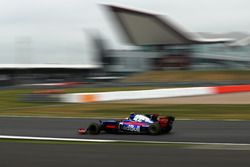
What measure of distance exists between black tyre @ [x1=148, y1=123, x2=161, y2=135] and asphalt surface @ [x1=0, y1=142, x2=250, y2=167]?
1.65 metres

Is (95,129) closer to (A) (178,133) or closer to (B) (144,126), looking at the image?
(B) (144,126)

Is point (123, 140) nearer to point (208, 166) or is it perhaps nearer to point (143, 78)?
point (208, 166)

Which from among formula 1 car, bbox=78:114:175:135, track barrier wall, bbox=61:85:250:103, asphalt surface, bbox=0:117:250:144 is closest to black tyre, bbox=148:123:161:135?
formula 1 car, bbox=78:114:175:135

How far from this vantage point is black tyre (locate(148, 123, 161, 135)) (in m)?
9.34

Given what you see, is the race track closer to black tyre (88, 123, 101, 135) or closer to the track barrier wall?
black tyre (88, 123, 101, 135)

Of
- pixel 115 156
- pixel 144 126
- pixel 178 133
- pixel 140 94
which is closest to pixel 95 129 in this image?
pixel 144 126

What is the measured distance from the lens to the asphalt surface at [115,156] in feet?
19.0

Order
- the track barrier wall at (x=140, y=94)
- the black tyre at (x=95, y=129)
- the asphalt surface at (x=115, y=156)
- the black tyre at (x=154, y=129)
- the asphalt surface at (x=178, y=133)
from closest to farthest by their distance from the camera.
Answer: the asphalt surface at (x=115, y=156), the asphalt surface at (x=178, y=133), the black tyre at (x=154, y=129), the black tyre at (x=95, y=129), the track barrier wall at (x=140, y=94)

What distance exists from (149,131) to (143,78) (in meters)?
47.2

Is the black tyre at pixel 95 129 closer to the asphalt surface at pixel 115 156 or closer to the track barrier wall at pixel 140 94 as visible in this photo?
the asphalt surface at pixel 115 156

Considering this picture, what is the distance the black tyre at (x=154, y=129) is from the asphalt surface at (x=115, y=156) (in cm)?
165

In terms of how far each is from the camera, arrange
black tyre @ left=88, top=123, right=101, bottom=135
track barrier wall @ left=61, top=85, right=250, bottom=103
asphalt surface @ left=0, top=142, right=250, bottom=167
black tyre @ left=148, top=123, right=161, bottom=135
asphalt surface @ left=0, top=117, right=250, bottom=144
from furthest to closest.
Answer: track barrier wall @ left=61, top=85, right=250, bottom=103
black tyre @ left=88, top=123, right=101, bottom=135
black tyre @ left=148, top=123, right=161, bottom=135
asphalt surface @ left=0, top=117, right=250, bottom=144
asphalt surface @ left=0, top=142, right=250, bottom=167

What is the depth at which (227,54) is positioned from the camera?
71125 mm

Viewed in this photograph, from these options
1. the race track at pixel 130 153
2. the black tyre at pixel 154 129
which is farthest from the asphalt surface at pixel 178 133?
the black tyre at pixel 154 129
